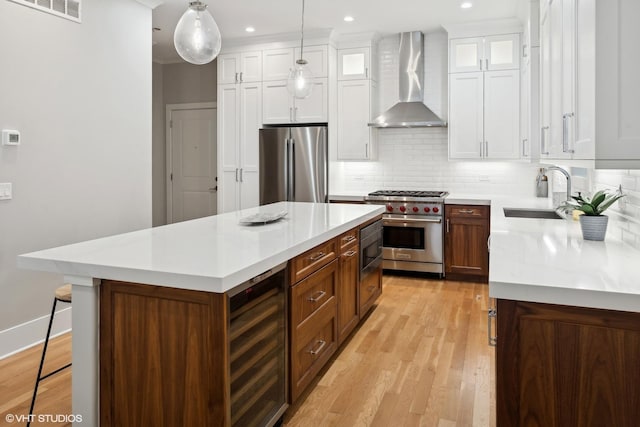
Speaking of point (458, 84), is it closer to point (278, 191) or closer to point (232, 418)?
point (278, 191)

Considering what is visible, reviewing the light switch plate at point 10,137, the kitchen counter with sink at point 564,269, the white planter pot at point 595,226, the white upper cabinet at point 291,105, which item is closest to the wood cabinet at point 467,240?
the white upper cabinet at point 291,105

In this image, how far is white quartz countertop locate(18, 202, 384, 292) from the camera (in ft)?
5.85

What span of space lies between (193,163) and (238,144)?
4.22 ft

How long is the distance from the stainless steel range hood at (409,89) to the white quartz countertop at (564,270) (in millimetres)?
3178

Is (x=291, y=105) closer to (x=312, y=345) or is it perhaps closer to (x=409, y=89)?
(x=409, y=89)

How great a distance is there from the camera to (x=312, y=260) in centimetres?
259

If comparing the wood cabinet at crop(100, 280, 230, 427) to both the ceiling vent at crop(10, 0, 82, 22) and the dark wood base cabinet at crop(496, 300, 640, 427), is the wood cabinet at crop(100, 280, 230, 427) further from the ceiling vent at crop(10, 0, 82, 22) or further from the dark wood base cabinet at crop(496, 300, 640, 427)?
the ceiling vent at crop(10, 0, 82, 22)

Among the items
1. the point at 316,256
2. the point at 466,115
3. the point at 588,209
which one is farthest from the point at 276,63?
the point at 588,209

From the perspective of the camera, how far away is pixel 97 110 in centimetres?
386

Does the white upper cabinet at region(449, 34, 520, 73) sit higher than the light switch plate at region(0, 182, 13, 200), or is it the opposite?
the white upper cabinet at region(449, 34, 520, 73)

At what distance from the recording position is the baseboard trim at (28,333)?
321 cm

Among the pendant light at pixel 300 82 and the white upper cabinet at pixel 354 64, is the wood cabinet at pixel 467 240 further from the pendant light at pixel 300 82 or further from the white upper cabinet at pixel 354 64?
the pendant light at pixel 300 82

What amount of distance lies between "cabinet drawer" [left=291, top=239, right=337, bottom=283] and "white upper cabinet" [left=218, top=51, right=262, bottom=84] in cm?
365

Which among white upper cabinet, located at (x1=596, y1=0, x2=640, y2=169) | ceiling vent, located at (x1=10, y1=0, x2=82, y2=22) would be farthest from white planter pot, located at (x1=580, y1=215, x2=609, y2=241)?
ceiling vent, located at (x1=10, y1=0, x2=82, y2=22)
